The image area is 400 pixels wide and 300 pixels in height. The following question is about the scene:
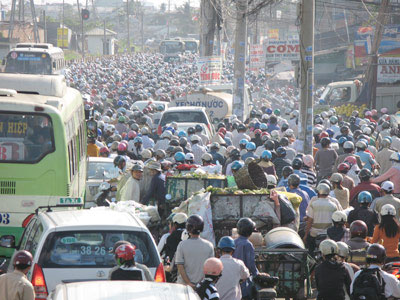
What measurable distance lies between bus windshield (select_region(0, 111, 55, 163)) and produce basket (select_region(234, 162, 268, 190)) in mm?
2462

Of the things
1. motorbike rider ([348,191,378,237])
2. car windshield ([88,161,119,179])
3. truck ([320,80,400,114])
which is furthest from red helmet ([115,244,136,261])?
truck ([320,80,400,114])

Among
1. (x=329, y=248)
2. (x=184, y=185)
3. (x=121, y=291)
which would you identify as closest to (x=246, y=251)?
(x=329, y=248)

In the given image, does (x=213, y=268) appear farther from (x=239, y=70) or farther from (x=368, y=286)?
(x=239, y=70)

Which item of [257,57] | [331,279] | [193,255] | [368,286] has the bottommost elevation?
[331,279]

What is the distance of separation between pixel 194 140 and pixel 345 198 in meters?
6.19

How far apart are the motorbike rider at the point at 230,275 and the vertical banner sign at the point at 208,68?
24.5 metres

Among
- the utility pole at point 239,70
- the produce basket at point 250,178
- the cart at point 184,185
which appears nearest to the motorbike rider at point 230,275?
the produce basket at point 250,178

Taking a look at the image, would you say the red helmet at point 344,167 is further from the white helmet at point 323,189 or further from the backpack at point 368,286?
the backpack at point 368,286

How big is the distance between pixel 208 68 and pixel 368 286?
25376 mm

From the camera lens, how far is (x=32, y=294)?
7148mm

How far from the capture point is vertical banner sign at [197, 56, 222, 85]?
Result: 3256 cm

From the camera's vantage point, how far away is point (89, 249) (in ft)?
26.6

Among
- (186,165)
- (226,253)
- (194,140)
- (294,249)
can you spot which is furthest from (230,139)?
(226,253)

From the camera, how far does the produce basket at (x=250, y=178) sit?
11672 millimetres
